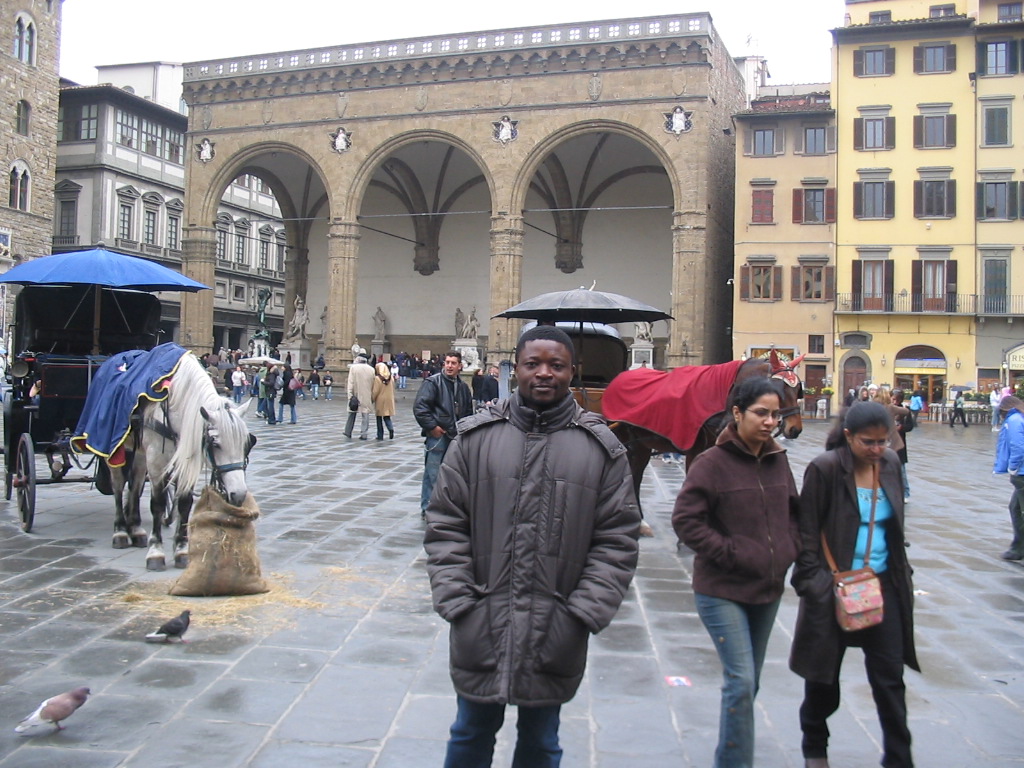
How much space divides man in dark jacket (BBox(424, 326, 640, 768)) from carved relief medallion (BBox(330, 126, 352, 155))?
31.3 meters

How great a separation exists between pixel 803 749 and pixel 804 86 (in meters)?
46.0

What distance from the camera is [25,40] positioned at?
3556 centimetres

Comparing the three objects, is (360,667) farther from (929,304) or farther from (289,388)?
(929,304)

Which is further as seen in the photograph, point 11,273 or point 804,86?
point 804,86

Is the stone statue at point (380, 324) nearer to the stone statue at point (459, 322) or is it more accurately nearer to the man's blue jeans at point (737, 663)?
the stone statue at point (459, 322)

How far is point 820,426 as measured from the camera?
25.7 meters

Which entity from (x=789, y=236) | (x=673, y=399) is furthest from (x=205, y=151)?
(x=673, y=399)

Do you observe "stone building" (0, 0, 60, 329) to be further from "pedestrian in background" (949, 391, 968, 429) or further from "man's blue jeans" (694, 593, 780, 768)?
"man's blue jeans" (694, 593, 780, 768)

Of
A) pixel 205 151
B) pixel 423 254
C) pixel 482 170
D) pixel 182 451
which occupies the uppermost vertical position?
pixel 205 151

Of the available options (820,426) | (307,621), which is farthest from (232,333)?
(307,621)

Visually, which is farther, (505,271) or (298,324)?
(298,324)

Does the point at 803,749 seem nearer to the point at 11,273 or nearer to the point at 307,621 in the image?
the point at 307,621

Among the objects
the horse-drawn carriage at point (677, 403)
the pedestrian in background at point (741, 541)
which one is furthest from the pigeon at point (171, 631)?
the horse-drawn carriage at point (677, 403)

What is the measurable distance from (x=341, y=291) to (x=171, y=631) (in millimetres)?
28872
